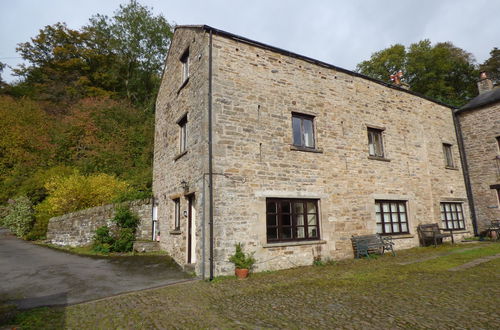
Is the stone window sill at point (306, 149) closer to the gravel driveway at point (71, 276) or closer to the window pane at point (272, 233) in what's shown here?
the window pane at point (272, 233)

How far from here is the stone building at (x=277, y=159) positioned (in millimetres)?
7930

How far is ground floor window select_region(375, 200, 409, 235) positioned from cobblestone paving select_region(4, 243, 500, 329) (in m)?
3.26

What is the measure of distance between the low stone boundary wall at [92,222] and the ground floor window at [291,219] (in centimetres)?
596

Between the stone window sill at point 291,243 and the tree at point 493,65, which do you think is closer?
the stone window sill at point 291,243

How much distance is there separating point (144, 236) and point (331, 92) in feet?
30.7

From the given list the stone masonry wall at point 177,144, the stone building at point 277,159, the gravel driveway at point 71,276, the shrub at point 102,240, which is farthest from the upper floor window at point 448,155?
the shrub at point 102,240

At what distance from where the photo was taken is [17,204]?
49.3 ft

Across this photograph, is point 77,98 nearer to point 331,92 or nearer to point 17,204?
point 17,204

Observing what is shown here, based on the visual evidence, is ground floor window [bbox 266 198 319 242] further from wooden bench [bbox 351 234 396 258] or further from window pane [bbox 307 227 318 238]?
wooden bench [bbox 351 234 396 258]

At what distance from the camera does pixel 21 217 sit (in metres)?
14.8

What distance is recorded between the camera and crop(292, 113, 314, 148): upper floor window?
963 cm

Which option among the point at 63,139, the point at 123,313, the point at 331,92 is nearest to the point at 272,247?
the point at 123,313

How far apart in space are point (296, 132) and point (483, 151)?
11.0 meters

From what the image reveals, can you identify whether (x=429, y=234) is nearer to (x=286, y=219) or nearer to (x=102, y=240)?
(x=286, y=219)
